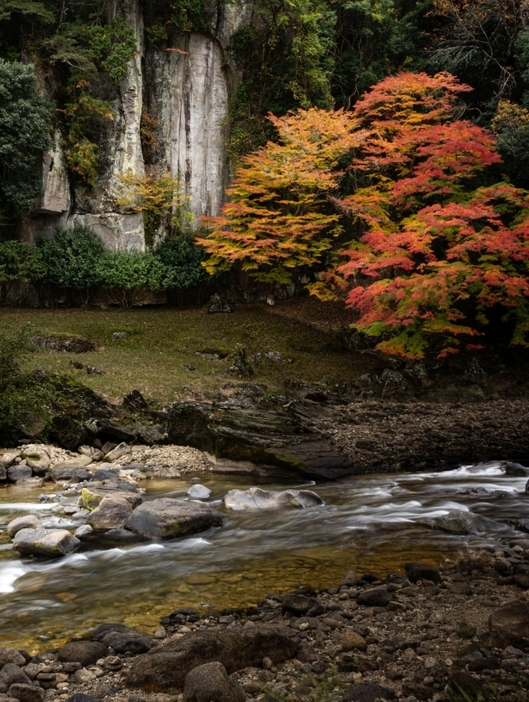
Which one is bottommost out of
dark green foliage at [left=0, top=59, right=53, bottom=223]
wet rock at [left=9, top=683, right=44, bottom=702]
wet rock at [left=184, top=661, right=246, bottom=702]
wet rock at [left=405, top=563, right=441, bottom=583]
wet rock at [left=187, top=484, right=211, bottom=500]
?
wet rock at [left=187, top=484, right=211, bottom=500]

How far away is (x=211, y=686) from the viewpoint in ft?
10.5

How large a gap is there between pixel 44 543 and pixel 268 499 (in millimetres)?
2750

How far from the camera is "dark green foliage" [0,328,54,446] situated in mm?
10273

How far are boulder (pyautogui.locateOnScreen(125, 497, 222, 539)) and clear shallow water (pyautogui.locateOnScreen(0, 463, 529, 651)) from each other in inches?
5.8

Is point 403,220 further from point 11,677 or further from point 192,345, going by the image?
point 11,677

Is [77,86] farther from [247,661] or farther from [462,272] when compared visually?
[247,661]

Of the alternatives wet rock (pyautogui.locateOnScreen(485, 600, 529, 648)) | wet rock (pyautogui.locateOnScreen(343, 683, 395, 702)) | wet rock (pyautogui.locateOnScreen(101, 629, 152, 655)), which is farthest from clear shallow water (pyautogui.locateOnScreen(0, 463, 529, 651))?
wet rock (pyautogui.locateOnScreen(343, 683, 395, 702))

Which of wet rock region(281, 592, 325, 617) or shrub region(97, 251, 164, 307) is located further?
shrub region(97, 251, 164, 307)

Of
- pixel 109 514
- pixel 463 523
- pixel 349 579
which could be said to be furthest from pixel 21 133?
pixel 349 579

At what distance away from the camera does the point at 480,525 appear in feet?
20.5

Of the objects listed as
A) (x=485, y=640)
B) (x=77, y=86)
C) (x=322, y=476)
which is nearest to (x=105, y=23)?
(x=77, y=86)

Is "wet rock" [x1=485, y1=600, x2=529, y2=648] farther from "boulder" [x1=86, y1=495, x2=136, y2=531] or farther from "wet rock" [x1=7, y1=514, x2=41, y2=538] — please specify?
"wet rock" [x1=7, y1=514, x2=41, y2=538]

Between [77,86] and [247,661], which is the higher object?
[77,86]

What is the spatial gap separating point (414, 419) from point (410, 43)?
52.9 feet
